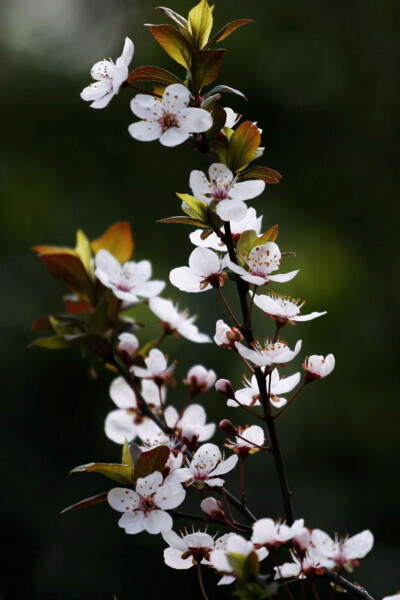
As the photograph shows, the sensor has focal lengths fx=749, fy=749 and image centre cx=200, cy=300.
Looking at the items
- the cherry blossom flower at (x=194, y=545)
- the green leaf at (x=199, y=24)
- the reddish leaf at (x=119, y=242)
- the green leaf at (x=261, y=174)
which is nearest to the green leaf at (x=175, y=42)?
the green leaf at (x=199, y=24)

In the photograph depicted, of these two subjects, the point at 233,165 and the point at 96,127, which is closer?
the point at 233,165

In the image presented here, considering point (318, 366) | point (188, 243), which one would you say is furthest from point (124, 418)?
point (188, 243)

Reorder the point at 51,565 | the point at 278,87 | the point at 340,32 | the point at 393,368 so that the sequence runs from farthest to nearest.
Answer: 1. the point at 340,32
2. the point at 278,87
3. the point at 393,368
4. the point at 51,565

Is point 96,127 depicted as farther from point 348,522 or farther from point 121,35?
point 348,522

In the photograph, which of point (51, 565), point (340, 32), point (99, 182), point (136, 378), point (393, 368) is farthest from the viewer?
point (340, 32)

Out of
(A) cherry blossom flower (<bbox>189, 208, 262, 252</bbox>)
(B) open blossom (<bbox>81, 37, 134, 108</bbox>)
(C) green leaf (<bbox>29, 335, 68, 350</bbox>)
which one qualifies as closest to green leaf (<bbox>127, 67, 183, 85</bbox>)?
(B) open blossom (<bbox>81, 37, 134, 108</bbox>)

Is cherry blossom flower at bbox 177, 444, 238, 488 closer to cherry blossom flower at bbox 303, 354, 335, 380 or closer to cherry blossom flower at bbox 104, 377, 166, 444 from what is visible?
cherry blossom flower at bbox 303, 354, 335, 380

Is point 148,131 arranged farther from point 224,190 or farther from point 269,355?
point 269,355

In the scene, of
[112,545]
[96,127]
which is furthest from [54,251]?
[96,127]
